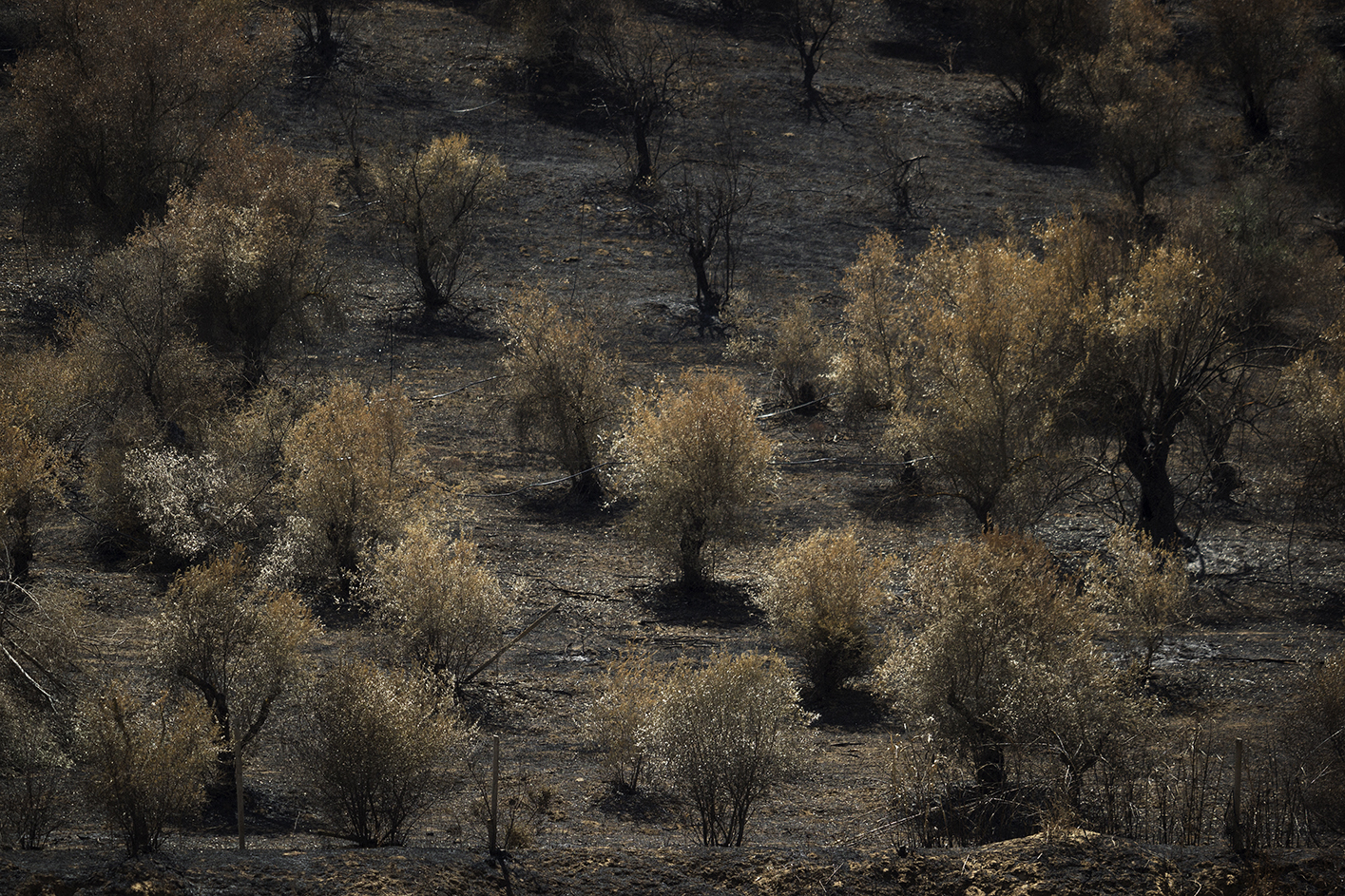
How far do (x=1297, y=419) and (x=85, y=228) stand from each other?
30.2 metres

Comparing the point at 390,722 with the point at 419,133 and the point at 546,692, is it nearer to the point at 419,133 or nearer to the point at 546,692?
the point at 546,692

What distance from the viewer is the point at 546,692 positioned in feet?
61.0

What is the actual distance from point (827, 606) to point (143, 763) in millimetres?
10762

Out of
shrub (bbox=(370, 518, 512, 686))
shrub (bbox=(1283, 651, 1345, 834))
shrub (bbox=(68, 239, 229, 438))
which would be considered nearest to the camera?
shrub (bbox=(1283, 651, 1345, 834))

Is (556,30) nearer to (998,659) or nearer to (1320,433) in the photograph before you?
(1320,433)

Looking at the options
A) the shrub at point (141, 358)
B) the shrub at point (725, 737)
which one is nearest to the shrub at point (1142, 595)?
the shrub at point (725, 737)

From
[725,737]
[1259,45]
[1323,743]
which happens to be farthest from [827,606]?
[1259,45]

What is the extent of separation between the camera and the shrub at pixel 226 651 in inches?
585

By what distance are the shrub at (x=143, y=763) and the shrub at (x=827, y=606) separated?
9.26 m

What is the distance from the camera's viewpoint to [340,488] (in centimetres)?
2178

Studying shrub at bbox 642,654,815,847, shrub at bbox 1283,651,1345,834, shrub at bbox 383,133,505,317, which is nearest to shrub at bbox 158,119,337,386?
shrub at bbox 383,133,505,317

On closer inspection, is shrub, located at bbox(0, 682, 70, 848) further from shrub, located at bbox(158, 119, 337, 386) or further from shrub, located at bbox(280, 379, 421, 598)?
shrub, located at bbox(158, 119, 337, 386)

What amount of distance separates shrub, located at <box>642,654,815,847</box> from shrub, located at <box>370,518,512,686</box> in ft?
14.9

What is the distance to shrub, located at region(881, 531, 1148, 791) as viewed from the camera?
558 inches
